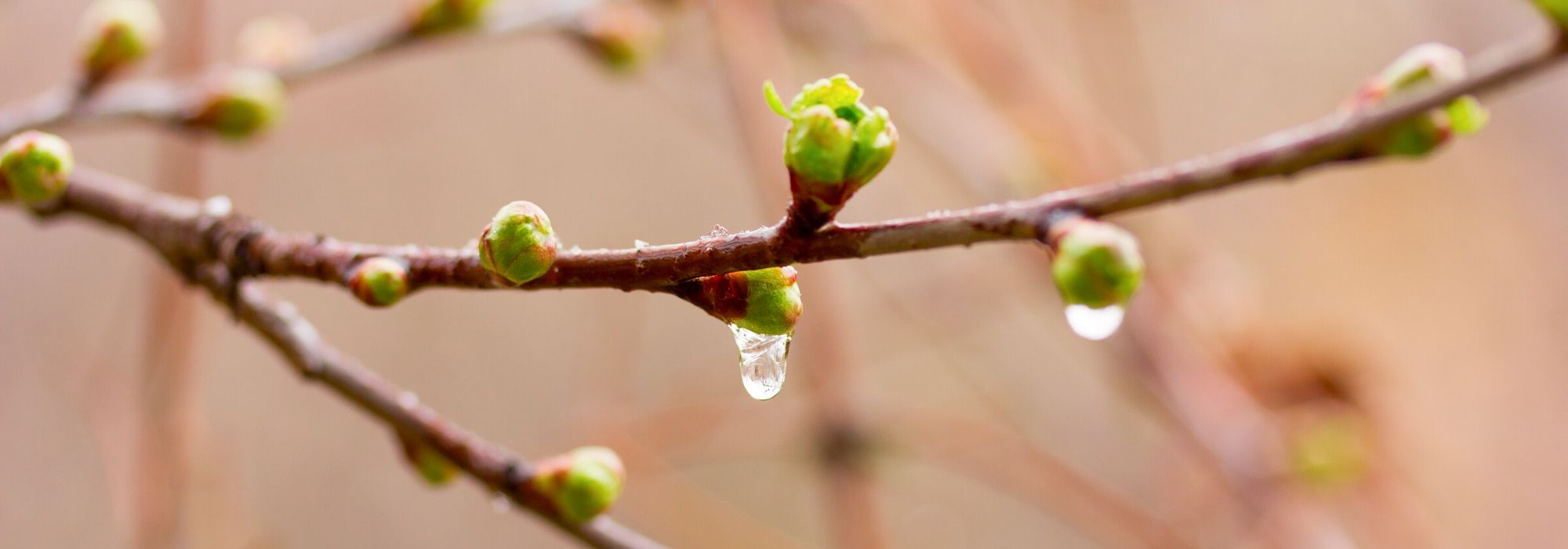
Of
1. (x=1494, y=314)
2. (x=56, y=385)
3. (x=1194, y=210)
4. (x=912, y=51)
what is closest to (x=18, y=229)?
(x=56, y=385)

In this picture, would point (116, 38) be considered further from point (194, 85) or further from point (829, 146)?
point (829, 146)

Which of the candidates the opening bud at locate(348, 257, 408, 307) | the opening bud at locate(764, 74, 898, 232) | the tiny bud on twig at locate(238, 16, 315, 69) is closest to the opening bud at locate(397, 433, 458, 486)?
the opening bud at locate(348, 257, 408, 307)

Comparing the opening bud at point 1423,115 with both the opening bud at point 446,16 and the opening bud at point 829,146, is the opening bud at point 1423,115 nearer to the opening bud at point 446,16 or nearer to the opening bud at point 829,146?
the opening bud at point 829,146

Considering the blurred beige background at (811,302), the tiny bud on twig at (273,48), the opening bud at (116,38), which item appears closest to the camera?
the opening bud at (116,38)

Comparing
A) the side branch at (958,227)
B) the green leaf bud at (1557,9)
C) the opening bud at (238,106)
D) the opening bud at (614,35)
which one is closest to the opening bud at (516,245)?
the side branch at (958,227)

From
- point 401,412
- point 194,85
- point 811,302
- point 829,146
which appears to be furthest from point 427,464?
point 811,302

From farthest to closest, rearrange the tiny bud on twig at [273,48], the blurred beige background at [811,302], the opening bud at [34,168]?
the blurred beige background at [811,302] < the tiny bud on twig at [273,48] < the opening bud at [34,168]

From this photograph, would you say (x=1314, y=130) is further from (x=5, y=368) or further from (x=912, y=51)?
(x=5, y=368)
